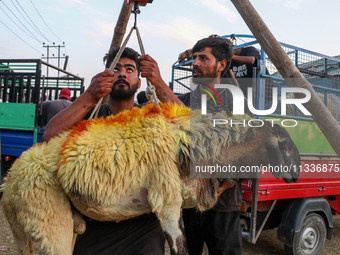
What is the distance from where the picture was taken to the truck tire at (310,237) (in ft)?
12.4

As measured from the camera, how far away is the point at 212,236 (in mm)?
2084

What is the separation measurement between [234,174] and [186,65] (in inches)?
172

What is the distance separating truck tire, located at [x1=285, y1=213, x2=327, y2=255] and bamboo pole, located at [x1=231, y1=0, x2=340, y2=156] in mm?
2283

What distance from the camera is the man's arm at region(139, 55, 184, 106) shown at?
5.10 ft

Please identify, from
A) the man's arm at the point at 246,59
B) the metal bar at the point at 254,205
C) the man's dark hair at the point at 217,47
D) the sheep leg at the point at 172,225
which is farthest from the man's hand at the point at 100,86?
the man's arm at the point at 246,59

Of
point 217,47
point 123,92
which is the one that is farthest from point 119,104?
point 217,47

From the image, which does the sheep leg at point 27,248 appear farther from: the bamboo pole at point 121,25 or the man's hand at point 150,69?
the bamboo pole at point 121,25

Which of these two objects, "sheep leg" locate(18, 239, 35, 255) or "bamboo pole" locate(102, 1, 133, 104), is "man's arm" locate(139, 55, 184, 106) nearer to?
"sheep leg" locate(18, 239, 35, 255)

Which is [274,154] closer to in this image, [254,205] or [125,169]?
[125,169]

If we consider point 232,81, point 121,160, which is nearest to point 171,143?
point 121,160

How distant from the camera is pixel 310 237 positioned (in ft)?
13.0

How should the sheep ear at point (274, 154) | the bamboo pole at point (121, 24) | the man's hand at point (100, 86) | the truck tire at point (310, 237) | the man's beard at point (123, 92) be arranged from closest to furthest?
1. the sheep ear at point (274, 154)
2. the man's hand at point (100, 86)
3. the man's beard at point (123, 92)
4. the bamboo pole at point (121, 24)
5. the truck tire at point (310, 237)

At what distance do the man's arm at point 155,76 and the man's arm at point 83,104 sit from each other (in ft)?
0.64

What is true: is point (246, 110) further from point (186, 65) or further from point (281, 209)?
point (186, 65)
